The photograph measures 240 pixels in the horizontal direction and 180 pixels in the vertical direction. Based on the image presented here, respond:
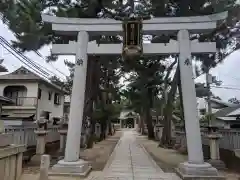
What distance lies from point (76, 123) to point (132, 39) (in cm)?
345

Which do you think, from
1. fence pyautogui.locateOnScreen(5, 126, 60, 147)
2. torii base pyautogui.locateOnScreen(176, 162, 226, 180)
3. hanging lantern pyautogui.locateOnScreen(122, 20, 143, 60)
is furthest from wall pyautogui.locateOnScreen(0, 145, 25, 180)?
torii base pyautogui.locateOnScreen(176, 162, 226, 180)

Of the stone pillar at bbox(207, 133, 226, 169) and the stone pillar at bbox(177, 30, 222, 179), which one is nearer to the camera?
the stone pillar at bbox(177, 30, 222, 179)

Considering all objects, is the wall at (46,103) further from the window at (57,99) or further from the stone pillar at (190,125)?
the stone pillar at (190,125)

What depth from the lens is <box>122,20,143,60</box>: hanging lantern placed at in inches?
356

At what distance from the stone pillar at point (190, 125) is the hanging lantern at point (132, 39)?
1480 millimetres

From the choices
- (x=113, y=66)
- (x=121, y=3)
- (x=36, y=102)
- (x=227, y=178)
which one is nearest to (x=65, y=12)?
(x=121, y=3)

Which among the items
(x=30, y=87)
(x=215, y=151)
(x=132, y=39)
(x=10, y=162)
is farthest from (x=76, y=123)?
(x=30, y=87)

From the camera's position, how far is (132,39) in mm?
9172

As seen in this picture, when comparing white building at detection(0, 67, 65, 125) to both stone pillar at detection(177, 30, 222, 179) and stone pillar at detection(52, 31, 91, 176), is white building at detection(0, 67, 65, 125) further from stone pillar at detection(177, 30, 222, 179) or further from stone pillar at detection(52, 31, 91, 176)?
stone pillar at detection(177, 30, 222, 179)

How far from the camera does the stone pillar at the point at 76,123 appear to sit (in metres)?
8.38

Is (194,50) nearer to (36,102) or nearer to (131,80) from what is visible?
(131,80)

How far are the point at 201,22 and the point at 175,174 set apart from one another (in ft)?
17.7

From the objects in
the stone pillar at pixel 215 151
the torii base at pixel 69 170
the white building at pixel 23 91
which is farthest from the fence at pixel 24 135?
the white building at pixel 23 91

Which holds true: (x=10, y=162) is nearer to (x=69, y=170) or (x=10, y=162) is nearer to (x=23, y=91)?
(x=69, y=170)
